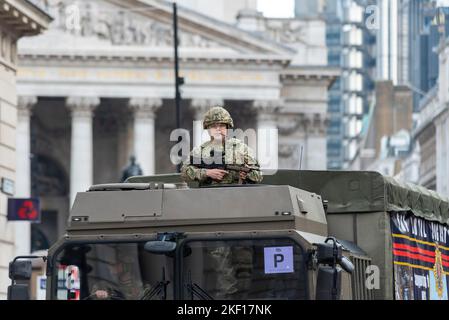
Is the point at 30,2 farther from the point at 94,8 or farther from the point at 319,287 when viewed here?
the point at 94,8

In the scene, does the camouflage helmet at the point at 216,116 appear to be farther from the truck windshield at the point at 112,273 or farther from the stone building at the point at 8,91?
the stone building at the point at 8,91

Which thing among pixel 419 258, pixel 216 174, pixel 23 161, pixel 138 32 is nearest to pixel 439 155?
pixel 138 32

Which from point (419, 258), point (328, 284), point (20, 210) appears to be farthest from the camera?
point (20, 210)

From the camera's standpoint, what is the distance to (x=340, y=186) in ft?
47.3

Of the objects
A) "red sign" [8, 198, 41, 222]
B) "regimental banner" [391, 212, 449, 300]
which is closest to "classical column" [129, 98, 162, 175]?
"red sign" [8, 198, 41, 222]

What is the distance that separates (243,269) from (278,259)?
0.23 metres

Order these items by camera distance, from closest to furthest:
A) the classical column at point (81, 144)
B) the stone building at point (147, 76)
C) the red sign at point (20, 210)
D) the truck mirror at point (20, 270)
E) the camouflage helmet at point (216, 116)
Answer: the truck mirror at point (20, 270) → the camouflage helmet at point (216, 116) → the red sign at point (20, 210) → the stone building at point (147, 76) → the classical column at point (81, 144)

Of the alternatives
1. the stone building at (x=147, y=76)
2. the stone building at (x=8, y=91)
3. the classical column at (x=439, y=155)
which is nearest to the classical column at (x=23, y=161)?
the stone building at (x=147, y=76)

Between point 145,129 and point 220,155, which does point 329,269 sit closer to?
point 220,155

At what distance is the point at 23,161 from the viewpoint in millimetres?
85438

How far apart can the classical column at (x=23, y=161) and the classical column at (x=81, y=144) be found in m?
2.11

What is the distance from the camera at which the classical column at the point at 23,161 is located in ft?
274
